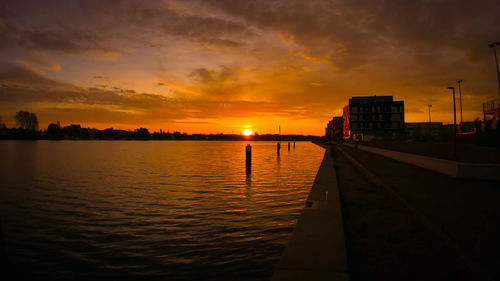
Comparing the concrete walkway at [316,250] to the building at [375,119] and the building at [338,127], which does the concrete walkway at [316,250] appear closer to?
the building at [375,119]

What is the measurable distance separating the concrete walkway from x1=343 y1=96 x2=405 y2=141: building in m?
105

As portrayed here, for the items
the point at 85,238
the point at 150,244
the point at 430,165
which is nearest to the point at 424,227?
the point at 150,244

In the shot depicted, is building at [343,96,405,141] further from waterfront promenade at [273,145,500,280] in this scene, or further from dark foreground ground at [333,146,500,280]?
dark foreground ground at [333,146,500,280]

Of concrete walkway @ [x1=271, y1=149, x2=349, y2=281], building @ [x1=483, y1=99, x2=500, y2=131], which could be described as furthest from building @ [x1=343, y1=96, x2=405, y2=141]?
concrete walkway @ [x1=271, y1=149, x2=349, y2=281]

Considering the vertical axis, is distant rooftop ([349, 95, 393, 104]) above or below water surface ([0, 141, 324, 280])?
above

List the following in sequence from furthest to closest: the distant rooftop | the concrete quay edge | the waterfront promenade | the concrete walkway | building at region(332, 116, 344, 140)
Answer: building at region(332, 116, 344, 140) → the distant rooftop → the concrete quay edge → the waterfront promenade → the concrete walkway

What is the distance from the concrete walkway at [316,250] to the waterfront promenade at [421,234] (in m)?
0.12

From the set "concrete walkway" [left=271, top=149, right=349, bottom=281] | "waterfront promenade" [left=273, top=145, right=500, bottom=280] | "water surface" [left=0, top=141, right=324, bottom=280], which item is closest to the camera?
"concrete walkway" [left=271, top=149, right=349, bottom=281]

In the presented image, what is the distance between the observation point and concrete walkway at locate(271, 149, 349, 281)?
195 inches

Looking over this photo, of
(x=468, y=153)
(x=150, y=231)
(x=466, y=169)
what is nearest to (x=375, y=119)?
(x=468, y=153)

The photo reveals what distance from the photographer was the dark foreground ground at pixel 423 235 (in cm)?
529

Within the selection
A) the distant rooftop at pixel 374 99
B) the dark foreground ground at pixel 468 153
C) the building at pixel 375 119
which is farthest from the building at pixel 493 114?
the distant rooftop at pixel 374 99

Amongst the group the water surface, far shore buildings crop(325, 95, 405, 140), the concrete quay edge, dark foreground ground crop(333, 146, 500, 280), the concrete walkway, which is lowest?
the water surface

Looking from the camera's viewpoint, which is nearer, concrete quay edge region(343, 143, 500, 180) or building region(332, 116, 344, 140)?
concrete quay edge region(343, 143, 500, 180)
